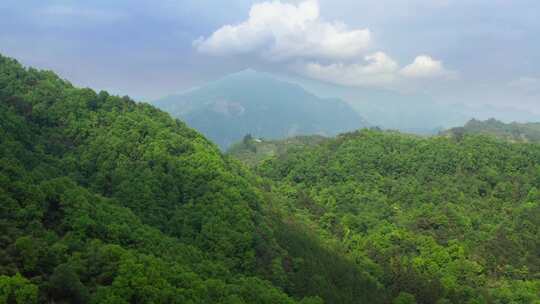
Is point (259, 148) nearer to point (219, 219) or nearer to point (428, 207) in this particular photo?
point (428, 207)

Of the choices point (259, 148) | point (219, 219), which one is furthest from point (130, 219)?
point (259, 148)

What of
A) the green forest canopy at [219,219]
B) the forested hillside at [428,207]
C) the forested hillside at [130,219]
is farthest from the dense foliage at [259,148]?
the forested hillside at [130,219]

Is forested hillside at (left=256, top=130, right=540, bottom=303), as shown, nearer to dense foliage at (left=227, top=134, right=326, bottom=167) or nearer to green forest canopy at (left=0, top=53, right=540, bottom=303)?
green forest canopy at (left=0, top=53, right=540, bottom=303)

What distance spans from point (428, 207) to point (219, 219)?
46060 millimetres

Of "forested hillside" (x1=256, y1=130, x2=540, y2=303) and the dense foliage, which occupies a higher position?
the dense foliage

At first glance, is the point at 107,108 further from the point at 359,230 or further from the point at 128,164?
the point at 359,230

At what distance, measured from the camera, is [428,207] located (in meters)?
85.4

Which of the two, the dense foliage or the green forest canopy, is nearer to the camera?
the green forest canopy

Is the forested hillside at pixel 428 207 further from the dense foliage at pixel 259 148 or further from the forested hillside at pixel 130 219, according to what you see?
the dense foliage at pixel 259 148

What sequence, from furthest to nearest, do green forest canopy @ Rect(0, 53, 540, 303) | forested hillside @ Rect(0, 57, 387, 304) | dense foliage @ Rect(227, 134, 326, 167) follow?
dense foliage @ Rect(227, 134, 326, 167)
green forest canopy @ Rect(0, 53, 540, 303)
forested hillside @ Rect(0, 57, 387, 304)

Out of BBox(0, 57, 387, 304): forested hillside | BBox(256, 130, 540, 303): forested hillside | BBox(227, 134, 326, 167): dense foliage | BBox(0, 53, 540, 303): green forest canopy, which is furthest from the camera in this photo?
BBox(227, 134, 326, 167): dense foliage

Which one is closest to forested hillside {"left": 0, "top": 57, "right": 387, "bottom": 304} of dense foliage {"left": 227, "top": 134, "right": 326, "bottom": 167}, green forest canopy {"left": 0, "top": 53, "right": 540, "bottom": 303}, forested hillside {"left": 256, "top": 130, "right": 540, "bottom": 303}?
green forest canopy {"left": 0, "top": 53, "right": 540, "bottom": 303}

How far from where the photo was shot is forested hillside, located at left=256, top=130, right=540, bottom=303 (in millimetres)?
64562

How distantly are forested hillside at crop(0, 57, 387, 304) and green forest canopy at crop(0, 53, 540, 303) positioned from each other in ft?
0.51
